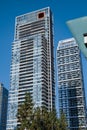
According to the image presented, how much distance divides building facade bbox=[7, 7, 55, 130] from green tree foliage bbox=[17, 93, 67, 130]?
85.2 m

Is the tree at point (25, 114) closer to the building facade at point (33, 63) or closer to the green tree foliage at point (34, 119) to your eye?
the green tree foliage at point (34, 119)

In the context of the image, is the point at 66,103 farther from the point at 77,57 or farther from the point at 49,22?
the point at 49,22

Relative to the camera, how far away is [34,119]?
47594 mm

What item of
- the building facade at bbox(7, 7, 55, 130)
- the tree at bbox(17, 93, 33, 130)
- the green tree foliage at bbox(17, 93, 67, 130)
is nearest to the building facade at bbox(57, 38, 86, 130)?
the building facade at bbox(7, 7, 55, 130)

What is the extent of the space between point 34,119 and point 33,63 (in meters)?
111

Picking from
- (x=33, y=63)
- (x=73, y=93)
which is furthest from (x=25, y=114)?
(x=73, y=93)

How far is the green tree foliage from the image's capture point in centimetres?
4359

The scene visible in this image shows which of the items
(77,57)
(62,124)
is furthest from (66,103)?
(62,124)

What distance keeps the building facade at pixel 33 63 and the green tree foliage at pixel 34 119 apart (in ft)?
280

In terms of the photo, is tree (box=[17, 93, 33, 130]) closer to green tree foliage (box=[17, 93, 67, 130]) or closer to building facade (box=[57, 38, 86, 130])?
green tree foliage (box=[17, 93, 67, 130])

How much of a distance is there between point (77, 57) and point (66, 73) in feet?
53.1

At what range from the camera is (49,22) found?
183 meters

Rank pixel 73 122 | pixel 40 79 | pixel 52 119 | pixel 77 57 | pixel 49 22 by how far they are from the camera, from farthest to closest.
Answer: pixel 77 57 < pixel 49 22 < pixel 73 122 < pixel 40 79 < pixel 52 119

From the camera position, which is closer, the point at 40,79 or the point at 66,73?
the point at 40,79
